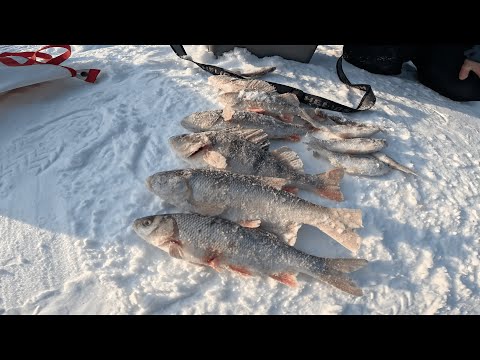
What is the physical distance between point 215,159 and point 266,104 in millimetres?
844

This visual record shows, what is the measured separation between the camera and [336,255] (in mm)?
2410

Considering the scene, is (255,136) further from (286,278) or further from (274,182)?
(286,278)

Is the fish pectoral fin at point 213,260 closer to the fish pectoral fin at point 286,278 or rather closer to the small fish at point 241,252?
the small fish at point 241,252

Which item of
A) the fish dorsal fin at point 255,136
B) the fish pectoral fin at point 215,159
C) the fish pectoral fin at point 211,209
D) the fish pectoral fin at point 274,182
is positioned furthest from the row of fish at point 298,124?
the fish pectoral fin at point 211,209

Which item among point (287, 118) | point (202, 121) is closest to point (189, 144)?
point (202, 121)

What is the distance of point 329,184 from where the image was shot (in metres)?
2.64

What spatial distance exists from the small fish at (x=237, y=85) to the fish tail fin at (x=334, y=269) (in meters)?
1.73

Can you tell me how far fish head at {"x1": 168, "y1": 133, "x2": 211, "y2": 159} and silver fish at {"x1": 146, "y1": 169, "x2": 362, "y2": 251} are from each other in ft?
0.90

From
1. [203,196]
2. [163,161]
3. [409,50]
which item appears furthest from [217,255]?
[409,50]

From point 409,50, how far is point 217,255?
3383mm

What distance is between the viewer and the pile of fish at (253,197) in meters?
2.20

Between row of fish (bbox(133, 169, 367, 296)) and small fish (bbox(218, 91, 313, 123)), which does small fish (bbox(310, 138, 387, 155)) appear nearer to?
small fish (bbox(218, 91, 313, 123))

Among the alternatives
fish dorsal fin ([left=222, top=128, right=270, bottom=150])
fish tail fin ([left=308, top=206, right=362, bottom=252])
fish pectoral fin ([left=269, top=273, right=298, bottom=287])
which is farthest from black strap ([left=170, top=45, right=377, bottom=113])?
fish pectoral fin ([left=269, top=273, right=298, bottom=287])

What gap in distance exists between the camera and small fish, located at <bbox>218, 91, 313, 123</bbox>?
3270 millimetres
